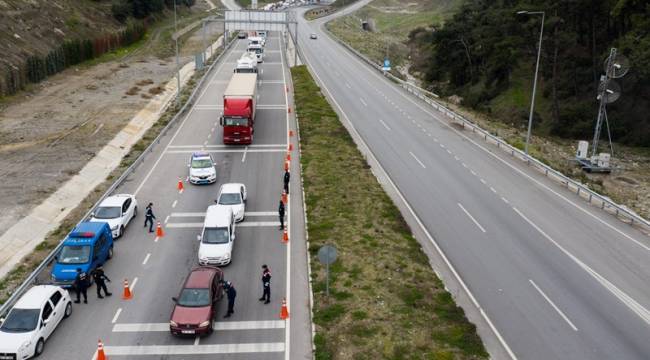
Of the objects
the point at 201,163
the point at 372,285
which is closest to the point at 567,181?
the point at 372,285

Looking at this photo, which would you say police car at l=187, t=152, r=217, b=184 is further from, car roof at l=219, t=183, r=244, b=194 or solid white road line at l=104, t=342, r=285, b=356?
solid white road line at l=104, t=342, r=285, b=356

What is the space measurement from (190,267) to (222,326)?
5126mm

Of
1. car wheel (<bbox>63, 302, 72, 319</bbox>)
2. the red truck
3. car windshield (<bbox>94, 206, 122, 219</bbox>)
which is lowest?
car wheel (<bbox>63, 302, 72, 319</bbox>)

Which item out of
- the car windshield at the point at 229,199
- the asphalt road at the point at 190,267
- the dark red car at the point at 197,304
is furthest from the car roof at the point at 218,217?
the dark red car at the point at 197,304

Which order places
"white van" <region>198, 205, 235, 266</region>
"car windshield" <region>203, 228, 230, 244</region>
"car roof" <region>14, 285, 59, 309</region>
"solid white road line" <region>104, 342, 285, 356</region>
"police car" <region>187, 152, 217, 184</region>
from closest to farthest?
1. "solid white road line" <region>104, 342, 285, 356</region>
2. "car roof" <region>14, 285, 59, 309</region>
3. "white van" <region>198, 205, 235, 266</region>
4. "car windshield" <region>203, 228, 230, 244</region>
5. "police car" <region>187, 152, 217, 184</region>

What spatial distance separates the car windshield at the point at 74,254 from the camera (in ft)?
76.9

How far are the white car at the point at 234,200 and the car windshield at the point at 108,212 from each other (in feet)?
17.0

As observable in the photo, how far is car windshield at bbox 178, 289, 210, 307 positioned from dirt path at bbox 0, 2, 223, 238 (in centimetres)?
1551

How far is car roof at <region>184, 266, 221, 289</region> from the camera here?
69.1 feet

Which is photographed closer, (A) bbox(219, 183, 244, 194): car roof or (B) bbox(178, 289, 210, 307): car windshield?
(B) bbox(178, 289, 210, 307): car windshield

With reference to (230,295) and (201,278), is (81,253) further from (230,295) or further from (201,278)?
(230,295)

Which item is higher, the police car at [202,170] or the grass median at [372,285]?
the police car at [202,170]

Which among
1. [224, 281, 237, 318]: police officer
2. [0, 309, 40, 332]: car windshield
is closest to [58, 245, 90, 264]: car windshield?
[0, 309, 40, 332]: car windshield

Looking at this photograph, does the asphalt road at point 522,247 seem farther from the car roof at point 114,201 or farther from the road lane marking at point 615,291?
the car roof at point 114,201
